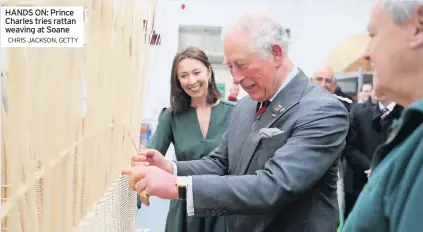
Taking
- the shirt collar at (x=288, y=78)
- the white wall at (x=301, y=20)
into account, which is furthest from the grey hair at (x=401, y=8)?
the white wall at (x=301, y=20)

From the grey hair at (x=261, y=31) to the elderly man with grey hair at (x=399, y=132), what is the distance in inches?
17.8

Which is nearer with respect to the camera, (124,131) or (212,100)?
(124,131)

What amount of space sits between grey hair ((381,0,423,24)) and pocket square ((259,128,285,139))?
51 centimetres

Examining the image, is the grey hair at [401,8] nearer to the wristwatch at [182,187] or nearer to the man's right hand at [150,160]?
the wristwatch at [182,187]

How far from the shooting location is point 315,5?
14.1 feet

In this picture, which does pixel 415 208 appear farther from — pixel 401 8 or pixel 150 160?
pixel 150 160

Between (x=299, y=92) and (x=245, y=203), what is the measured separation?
1.07 feet

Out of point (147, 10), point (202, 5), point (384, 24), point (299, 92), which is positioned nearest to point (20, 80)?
point (384, 24)

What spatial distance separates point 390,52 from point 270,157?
52 centimetres

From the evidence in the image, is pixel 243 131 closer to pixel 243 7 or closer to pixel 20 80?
pixel 20 80

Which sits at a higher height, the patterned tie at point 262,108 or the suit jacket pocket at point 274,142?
the patterned tie at point 262,108

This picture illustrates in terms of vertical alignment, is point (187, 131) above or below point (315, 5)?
below

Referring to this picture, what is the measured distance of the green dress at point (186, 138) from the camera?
1630 mm
